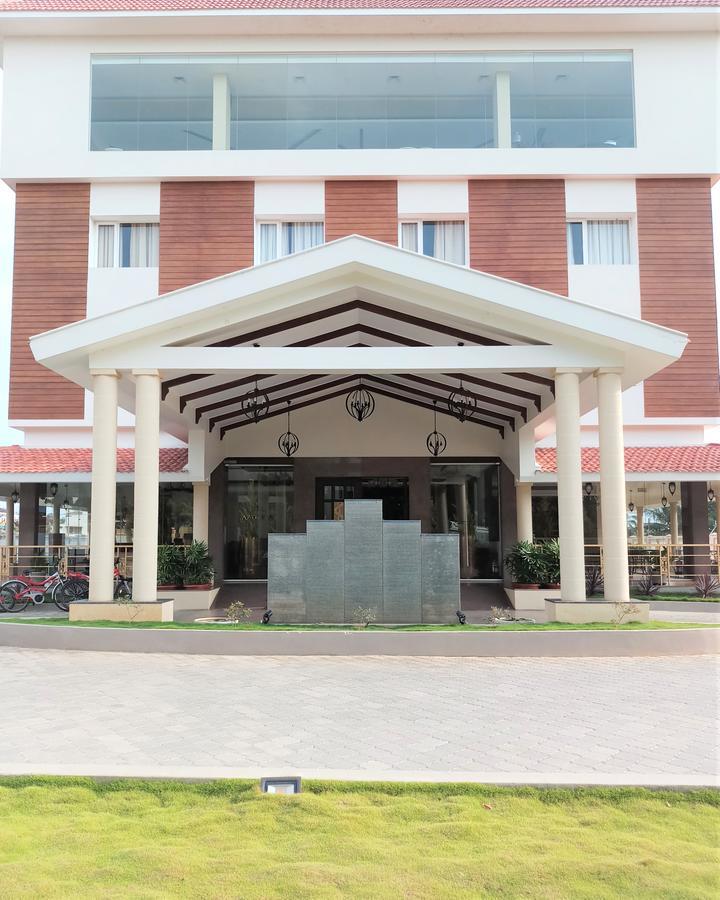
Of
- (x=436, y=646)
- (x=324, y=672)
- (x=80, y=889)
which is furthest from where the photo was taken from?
(x=436, y=646)

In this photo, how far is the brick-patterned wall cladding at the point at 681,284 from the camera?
67.7 ft

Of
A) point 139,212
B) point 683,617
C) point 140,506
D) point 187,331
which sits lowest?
point 683,617

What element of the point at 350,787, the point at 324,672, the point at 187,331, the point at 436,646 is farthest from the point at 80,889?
the point at 187,331

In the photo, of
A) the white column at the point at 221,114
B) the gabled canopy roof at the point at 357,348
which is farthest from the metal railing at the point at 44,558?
the white column at the point at 221,114

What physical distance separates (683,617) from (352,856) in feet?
42.1

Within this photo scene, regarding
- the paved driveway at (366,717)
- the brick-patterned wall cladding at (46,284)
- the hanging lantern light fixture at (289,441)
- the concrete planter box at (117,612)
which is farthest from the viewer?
the brick-patterned wall cladding at (46,284)

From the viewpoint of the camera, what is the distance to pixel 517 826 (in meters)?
4.55

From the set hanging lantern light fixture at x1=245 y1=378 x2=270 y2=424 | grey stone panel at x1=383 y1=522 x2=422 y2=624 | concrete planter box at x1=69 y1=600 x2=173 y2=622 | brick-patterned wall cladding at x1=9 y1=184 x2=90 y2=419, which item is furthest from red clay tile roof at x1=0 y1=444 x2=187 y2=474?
grey stone panel at x1=383 y1=522 x2=422 y2=624

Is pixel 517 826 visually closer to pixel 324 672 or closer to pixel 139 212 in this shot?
pixel 324 672

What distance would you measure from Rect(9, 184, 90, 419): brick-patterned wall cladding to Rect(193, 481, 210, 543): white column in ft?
14.2

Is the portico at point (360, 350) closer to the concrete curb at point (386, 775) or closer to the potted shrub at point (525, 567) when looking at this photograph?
the potted shrub at point (525, 567)

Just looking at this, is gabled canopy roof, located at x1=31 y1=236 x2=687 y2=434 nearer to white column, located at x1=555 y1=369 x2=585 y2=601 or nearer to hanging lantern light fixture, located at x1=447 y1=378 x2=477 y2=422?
white column, located at x1=555 y1=369 x2=585 y2=601

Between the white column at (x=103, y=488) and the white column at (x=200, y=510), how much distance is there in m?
5.96

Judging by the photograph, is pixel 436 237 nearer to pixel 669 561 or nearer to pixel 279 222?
pixel 279 222
